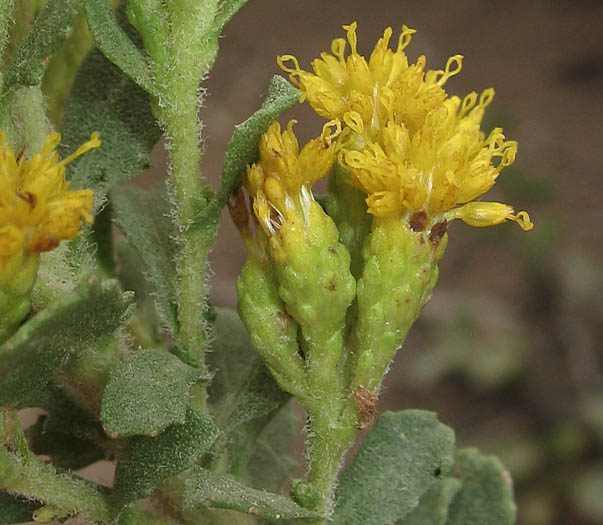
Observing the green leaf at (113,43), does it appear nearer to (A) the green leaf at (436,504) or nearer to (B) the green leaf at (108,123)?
(B) the green leaf at (108,123)

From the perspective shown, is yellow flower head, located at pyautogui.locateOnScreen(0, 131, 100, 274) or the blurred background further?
the blurred background

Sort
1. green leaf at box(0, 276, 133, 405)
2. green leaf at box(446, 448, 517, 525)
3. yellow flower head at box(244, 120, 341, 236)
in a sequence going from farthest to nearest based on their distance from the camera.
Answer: green leaf at box(446, 448, 517, 525), yellow flower head at box(244, 120, 341, 236), green leaf at box(0, 276, 133, 405)

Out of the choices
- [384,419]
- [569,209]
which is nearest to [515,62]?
[569,209]

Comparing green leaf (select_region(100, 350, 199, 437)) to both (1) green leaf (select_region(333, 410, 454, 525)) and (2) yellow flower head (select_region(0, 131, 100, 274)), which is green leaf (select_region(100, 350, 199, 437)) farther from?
(1) green leaf (select_region(333, 410, 454, 525))

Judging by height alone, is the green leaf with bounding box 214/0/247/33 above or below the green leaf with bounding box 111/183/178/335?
above

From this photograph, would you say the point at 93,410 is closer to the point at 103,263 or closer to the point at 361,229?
the point at 103,263

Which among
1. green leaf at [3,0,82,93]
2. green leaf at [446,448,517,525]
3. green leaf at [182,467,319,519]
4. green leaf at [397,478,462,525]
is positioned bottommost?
green leaf at [182,467,319,519]

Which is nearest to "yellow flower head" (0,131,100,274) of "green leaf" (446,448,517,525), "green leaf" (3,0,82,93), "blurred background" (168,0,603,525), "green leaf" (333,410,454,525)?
"green leaf" (3,0,82,93)

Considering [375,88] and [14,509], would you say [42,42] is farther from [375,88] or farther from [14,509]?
[14,509]

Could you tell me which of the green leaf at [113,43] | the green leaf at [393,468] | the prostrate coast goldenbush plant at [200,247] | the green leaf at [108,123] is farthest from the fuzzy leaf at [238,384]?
the green leaf at [113,43]
